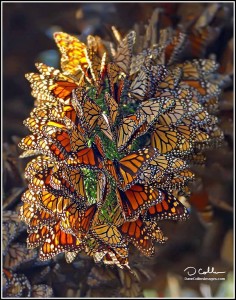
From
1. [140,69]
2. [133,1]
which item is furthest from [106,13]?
[140,69]

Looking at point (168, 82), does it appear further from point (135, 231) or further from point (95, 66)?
point (135, 231)

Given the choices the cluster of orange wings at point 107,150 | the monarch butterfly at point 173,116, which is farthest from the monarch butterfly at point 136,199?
the monarch butterfly at point 173,116

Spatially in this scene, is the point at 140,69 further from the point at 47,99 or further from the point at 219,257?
the point at 219,257

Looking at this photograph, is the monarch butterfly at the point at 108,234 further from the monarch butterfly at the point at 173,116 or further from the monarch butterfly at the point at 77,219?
the monarch butterfly at the point at 173,116

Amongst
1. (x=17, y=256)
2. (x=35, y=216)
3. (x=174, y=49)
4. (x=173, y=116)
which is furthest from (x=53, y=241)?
(x=174, y=49)

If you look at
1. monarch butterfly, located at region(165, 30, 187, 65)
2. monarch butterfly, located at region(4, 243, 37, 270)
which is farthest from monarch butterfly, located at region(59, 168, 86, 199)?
monarch butterfly, located at region(165, 30, 187, 65)
